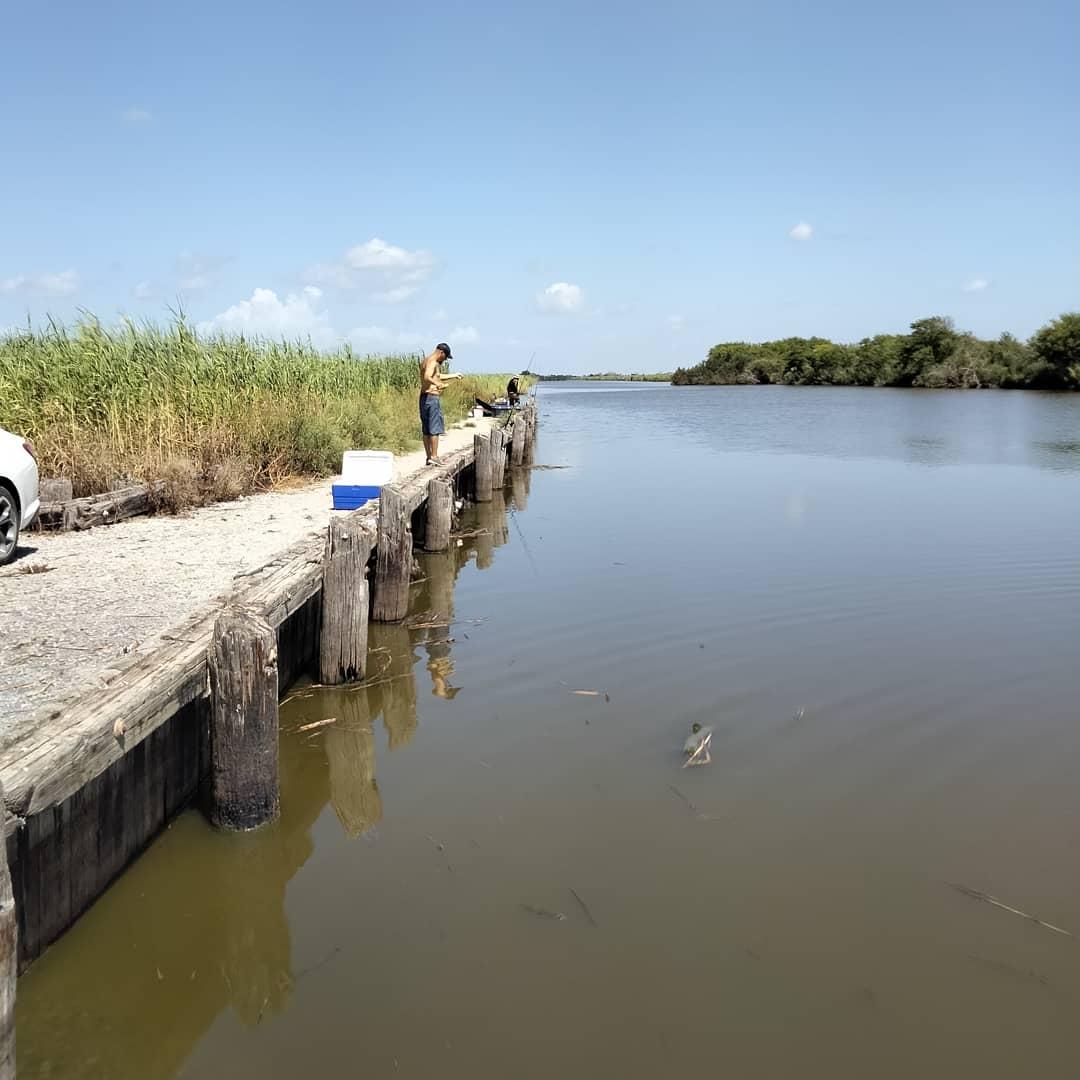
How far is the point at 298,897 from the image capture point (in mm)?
3928

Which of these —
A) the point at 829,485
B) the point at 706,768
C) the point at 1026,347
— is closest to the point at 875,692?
the point at 706,768

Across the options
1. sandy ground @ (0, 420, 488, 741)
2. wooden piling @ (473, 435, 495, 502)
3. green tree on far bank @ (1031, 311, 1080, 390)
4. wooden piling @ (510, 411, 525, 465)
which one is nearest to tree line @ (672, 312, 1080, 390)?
green tree on far bank @ (1031, 311, 1080, 390)

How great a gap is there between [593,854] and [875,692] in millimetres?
2911

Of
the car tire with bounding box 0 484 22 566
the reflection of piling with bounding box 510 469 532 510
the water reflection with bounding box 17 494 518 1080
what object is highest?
the car tire with bounding box 0 484 22 566

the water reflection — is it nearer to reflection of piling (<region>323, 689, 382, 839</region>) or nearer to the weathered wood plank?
reflection of piling (<region>323, 689, 382, 839</region>)

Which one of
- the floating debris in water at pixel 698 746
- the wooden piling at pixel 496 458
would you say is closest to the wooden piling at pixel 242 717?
the floating debris in water at pixel 698 746

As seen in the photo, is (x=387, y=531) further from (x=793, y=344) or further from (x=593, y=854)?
(x=793, y=344)

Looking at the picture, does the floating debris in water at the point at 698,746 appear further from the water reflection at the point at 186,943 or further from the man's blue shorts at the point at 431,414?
the man's blue shorts at the point at 431,414

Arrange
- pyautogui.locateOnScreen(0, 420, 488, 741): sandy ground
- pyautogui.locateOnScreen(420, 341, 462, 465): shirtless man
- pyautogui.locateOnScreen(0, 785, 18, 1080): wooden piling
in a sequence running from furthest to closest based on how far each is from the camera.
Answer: pyautogui.locateOnScreen(420, 341, 462, 465): shirtless man → pyautogui.locateOnScreen(0, 420, 488, 741): sandy ground → pyautogui.locateOnScreen(0, 785, 18, 1080): wooden piling

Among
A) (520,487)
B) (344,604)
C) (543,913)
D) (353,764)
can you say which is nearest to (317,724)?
(353,764)

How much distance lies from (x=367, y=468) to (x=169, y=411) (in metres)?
3.46

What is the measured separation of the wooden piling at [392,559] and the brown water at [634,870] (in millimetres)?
218

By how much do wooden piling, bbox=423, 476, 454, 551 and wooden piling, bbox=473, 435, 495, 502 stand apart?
427 centimetres

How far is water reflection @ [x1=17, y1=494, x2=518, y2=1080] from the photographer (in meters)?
3.05
